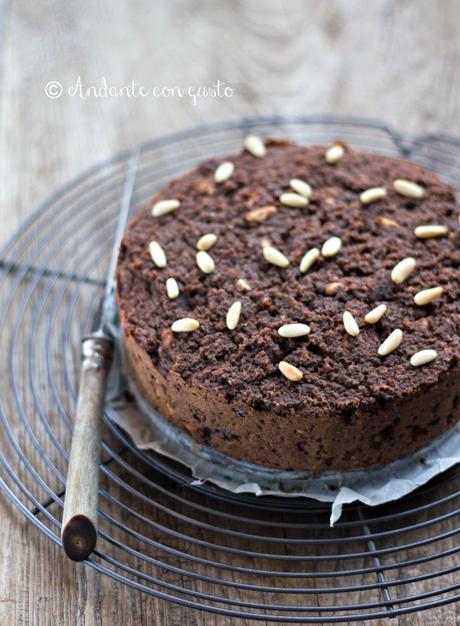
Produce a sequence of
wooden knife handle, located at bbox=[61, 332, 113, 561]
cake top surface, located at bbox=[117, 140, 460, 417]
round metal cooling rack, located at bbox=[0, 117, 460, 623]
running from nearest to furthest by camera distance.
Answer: wooden knife handle, located at bbox=[61, 332, 113, 561], round metal cooling rack, located at bbox=[0, 117, 460, 623], cake top surface, located at bbox=[117, 140, 460, 417]

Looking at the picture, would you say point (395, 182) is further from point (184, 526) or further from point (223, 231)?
point (184, 526)

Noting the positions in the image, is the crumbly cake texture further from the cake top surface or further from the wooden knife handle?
the wooden knife handle

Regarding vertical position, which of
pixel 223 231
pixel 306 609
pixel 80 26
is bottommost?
pixel 306 609

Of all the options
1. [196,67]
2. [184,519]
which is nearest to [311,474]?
[184,519]

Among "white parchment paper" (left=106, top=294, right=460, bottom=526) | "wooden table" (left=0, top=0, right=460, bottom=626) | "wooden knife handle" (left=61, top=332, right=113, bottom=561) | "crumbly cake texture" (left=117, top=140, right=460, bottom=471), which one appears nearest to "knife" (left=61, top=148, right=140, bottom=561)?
"wooden knife handle" (left=61, top=332, right=113, bottom=561)

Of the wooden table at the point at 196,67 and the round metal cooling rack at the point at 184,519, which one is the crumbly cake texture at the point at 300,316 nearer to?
the round metal cooling rack at the point at 184,519

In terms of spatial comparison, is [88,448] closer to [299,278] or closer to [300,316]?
[300,316]

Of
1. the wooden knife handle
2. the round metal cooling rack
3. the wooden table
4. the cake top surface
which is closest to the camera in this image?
the wooden knife handle

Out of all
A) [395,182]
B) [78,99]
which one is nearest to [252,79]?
[78,99]
